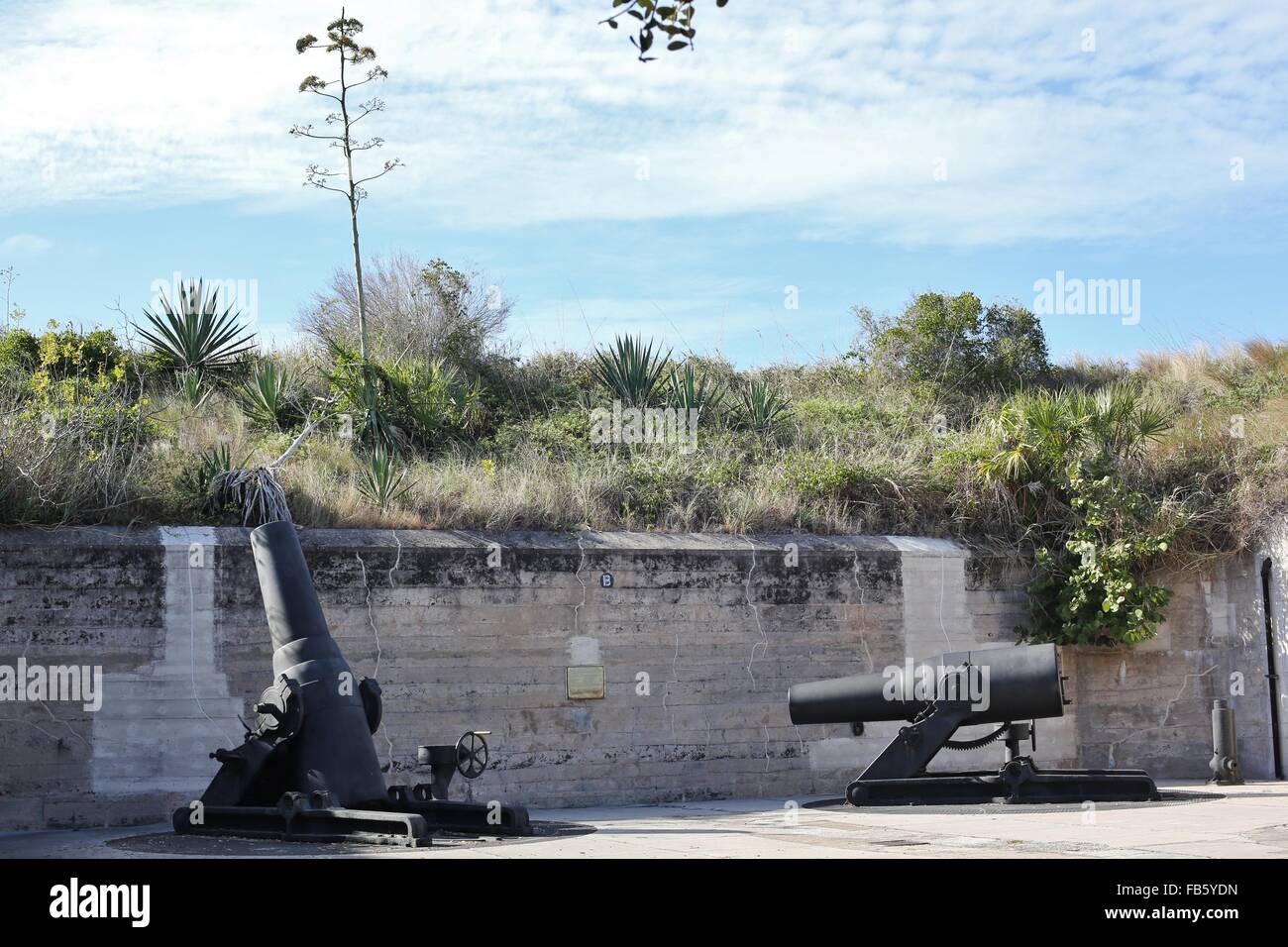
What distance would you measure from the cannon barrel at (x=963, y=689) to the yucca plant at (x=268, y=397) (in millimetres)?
8150

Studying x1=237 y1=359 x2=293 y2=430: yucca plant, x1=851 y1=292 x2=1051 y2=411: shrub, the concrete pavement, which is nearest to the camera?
the concrete pavement

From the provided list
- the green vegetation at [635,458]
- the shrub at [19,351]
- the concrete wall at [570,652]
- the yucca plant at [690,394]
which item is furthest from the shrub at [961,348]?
the shrub at [19,351]

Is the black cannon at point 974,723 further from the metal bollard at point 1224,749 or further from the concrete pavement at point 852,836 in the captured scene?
the metal bollard at point 1224,749

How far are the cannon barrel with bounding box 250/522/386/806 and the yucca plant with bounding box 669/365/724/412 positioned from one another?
347 inches

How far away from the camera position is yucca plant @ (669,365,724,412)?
17.7m

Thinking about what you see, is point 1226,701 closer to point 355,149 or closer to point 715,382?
point 715,382

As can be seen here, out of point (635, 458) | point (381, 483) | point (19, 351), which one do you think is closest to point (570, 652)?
point (381, 483)

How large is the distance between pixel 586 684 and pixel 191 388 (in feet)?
24.2

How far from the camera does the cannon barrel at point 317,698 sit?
885 centimetres

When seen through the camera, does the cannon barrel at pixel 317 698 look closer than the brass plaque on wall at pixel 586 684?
Yes

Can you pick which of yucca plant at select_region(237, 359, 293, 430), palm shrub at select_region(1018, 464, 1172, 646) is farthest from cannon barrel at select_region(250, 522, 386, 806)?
palm shrub at select_region(1018, 464, 1172, 646)

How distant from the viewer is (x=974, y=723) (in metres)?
11.0

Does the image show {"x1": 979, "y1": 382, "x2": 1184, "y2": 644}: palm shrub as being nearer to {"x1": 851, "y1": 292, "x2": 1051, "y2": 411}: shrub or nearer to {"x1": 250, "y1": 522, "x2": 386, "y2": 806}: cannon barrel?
{"x1": 851, "y1": 292, "x2": 1051, "y2": 411}: shrub
